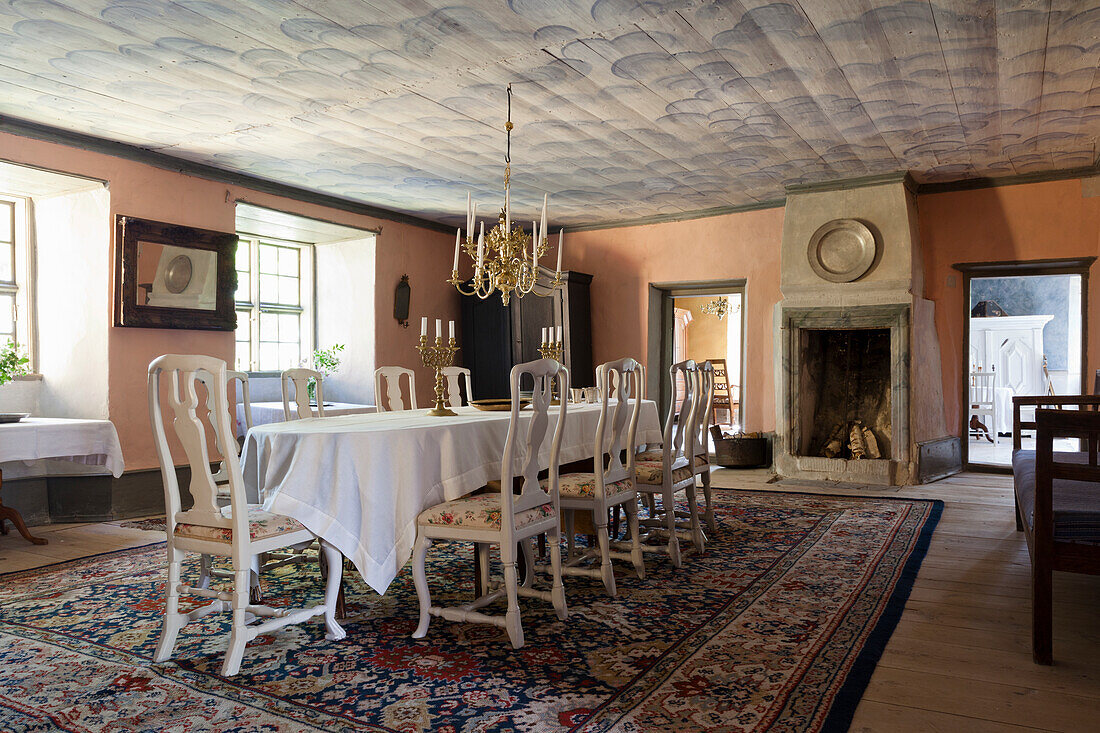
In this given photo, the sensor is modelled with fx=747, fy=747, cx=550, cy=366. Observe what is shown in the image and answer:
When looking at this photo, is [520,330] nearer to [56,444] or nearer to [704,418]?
[704,418]

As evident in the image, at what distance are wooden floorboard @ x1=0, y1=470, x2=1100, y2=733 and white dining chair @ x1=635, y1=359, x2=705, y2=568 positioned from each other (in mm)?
1062

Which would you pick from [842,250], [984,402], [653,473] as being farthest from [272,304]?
[984,402]

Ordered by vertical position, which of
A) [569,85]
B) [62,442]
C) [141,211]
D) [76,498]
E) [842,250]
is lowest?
[76,498]

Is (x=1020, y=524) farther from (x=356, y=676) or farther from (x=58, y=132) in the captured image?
(x=58, y=132)

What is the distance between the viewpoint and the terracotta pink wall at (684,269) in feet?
23.4

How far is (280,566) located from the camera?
12.1ft

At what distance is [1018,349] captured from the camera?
30.3 feet

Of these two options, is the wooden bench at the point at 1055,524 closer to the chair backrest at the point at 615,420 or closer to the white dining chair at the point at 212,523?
the chair backrest at the point at 615,420

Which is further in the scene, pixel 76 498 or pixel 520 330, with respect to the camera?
pixel 520 330

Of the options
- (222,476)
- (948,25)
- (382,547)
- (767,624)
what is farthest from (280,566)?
(948,25)

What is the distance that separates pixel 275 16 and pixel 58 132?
8.27 ft

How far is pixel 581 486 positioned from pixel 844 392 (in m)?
4.50

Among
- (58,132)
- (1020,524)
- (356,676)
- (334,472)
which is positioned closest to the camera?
(356,676)

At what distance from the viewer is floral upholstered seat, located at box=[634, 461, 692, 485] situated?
3689 millimetres
